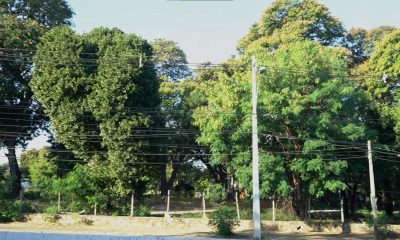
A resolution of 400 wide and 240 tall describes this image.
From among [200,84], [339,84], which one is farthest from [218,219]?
[200,84]

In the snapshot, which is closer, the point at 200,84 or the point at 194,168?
the point at 200,84

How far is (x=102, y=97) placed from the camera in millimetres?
27391

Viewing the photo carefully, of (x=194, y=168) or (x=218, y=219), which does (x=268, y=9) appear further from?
(x=218, y=219)

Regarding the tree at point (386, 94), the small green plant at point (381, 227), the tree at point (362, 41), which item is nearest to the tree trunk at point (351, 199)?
the tree at point (386, 94)

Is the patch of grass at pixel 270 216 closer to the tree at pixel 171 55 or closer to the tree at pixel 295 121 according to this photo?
the tree at pixel 295 121

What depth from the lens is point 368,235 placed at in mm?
24297

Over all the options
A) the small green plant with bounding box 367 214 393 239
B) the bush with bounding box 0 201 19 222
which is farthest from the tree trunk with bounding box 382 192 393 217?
the bush with bounding box 0 201 19 222

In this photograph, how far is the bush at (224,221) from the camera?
2234 cm

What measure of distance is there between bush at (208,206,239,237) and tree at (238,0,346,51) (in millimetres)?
19769

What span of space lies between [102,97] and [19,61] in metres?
10.9

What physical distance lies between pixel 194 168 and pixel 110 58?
25613 mm

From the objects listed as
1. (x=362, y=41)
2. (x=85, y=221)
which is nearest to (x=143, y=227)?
(x=85, y=221)

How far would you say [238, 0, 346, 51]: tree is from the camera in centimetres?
3850

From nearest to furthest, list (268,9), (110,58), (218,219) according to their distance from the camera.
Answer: (218,219) < (110,58) < (268,9)
